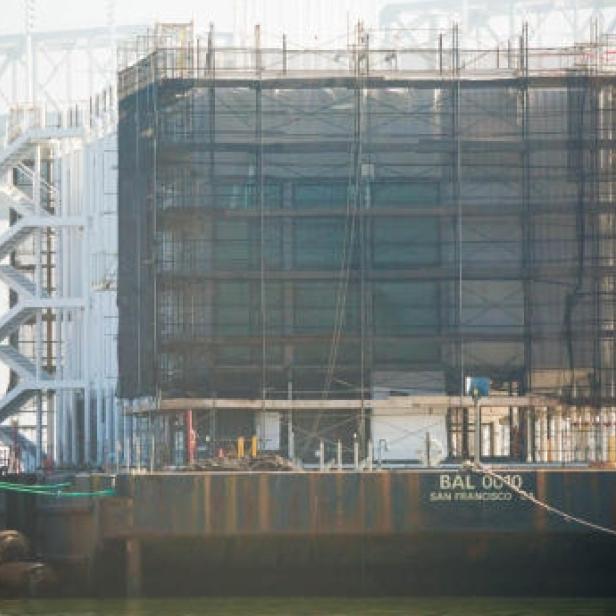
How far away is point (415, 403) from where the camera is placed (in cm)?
7581

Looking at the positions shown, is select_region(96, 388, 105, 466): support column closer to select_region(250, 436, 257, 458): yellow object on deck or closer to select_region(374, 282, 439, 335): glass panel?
select_region(374, 282, 439, 335): glass panel

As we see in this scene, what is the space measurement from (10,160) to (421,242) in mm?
21470

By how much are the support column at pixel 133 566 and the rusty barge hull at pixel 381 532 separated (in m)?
0.06

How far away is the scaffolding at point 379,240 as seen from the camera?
254 ft

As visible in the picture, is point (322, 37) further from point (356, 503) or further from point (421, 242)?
point (356, 503)

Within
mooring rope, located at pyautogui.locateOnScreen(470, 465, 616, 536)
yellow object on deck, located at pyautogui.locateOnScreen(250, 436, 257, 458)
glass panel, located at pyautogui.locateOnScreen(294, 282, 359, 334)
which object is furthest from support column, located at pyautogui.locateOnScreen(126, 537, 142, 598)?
glass panel, located at pyautogui.locateOnScreen(294, 282, 359, 334)

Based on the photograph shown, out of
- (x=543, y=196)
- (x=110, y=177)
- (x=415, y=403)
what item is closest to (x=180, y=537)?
(x=415, y=403)

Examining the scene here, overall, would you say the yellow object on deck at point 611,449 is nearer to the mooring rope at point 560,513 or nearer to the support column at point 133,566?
the mooring rope at point 560,513

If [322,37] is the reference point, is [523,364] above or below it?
below

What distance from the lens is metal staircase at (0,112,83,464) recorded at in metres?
91.1

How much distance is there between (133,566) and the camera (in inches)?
2404

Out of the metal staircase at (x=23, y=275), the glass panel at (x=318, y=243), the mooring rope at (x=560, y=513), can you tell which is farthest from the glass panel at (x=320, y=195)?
the mooring rope at (x=560, y=513)

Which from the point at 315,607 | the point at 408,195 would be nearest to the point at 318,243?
the point at 408,195

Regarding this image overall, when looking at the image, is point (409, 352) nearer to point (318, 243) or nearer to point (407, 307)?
point (407, 307)
